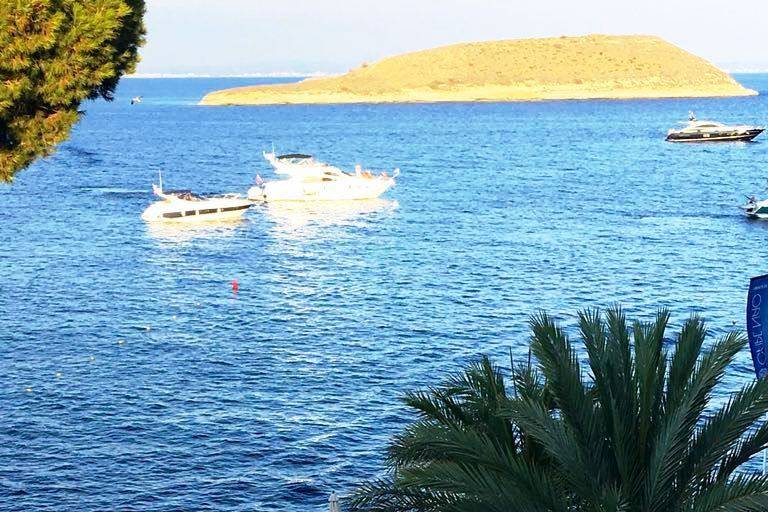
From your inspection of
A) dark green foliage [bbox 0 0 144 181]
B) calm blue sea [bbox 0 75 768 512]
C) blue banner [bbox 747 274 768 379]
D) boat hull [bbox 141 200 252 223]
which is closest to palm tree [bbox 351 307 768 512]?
blue banner [bbox 747 274 768 379]

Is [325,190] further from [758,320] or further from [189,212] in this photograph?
[758,320]

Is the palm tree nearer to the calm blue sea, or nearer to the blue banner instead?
the blue banner

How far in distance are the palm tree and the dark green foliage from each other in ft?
25.7

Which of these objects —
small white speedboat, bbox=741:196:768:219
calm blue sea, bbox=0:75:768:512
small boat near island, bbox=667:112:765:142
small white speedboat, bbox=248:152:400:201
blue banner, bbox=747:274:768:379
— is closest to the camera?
blue banner, bbox=747:274:768:379

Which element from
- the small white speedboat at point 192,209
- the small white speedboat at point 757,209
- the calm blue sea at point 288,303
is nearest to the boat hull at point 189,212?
the small white speedboat at point 192,209

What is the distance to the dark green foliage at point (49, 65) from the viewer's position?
1593 centimetres

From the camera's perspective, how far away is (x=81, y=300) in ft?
161

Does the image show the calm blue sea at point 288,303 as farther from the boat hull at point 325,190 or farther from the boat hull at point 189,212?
the boat hull at point 325,190

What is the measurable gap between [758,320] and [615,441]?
214 inches

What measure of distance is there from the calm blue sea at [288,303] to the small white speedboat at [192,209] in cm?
127

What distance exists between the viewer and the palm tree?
12062 millimetres

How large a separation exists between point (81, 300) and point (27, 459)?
19.6 metres

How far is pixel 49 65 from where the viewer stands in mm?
16766

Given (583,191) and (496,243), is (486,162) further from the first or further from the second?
(496,243)
